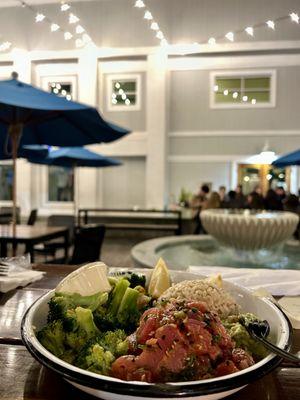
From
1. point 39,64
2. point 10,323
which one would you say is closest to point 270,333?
point 10,323

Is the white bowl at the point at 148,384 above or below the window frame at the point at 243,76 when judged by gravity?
below

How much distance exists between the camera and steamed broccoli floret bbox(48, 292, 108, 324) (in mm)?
781

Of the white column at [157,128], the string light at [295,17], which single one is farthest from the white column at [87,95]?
the string light at [295,17]

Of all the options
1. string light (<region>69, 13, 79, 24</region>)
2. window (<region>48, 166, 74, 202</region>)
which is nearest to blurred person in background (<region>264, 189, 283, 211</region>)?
window (<region>48, 166, 74, 202</region>)

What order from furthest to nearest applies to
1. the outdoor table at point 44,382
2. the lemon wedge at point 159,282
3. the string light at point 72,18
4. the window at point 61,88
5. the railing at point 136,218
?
1. the window at point 61,88
2. the string light at point 72,18
3. the railing at point 136,218
4. the lemon wedge at point 159,282
5. the outdoor table at point 44,382

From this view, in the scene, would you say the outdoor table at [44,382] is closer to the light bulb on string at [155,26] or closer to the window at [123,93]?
the light bulb on string at [155,26]

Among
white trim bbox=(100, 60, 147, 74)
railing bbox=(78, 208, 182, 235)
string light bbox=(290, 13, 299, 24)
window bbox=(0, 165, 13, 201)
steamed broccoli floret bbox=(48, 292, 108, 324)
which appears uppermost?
string light bbox=(290, 13, 299, 24)

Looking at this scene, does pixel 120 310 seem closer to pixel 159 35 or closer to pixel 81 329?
pixel 81 329

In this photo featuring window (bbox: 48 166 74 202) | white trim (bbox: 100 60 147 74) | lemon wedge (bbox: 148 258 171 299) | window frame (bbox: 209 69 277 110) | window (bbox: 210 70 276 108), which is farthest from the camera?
window (bbox: 48 166 74 202)

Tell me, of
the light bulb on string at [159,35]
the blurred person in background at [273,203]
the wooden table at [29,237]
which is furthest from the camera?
the light bulb on string at [159,35]

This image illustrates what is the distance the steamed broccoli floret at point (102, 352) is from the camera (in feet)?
2.06

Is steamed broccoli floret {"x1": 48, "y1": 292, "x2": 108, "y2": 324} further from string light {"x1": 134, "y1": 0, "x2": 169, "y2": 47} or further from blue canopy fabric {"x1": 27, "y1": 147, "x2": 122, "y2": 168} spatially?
→ string light {"x1": 134, "y1": 0, "x2": 169, "y2": 47}

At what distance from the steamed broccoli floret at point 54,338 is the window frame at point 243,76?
11.3 metres

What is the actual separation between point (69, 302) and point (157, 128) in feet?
35.0
